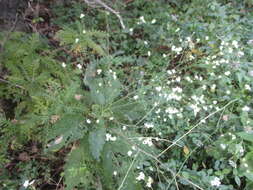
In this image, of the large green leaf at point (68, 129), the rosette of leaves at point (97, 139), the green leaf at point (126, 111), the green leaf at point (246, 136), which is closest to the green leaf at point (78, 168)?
the rosette of leaves at point (97, 139)

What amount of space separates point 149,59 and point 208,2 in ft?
4.32

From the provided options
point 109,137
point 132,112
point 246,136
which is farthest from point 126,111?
point 246,136

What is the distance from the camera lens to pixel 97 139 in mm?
1911

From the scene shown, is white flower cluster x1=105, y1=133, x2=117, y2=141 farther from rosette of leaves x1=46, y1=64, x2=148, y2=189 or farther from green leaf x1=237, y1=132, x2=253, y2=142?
green leaf x1=237, y1=132, x2=253, y2=142

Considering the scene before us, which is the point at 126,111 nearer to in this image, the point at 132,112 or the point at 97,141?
the point at 132,112

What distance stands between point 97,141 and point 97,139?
2 centimetres

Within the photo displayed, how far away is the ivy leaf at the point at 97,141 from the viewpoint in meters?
1.86

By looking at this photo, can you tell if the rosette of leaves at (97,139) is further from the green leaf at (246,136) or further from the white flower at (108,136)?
the green leaf at (246,136)

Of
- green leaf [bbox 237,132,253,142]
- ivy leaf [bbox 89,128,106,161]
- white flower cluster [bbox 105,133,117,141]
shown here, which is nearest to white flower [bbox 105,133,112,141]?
white flower cluster [bbox 105,133,117,141]

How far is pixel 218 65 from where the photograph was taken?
2.93 metres

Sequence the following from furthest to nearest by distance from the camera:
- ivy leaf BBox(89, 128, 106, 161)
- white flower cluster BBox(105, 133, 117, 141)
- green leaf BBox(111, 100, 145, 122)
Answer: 1. green leaf BBox(111, 100, 145, 122)
2. white flower cluster BBox(105, 133, 117, 141)
3. ivy leaf BBox(89, 128, 106, 161)

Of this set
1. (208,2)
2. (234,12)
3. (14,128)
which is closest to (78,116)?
(14,128)

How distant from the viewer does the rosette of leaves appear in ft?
6.31

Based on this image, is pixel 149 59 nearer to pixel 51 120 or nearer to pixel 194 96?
pixel 194 96
